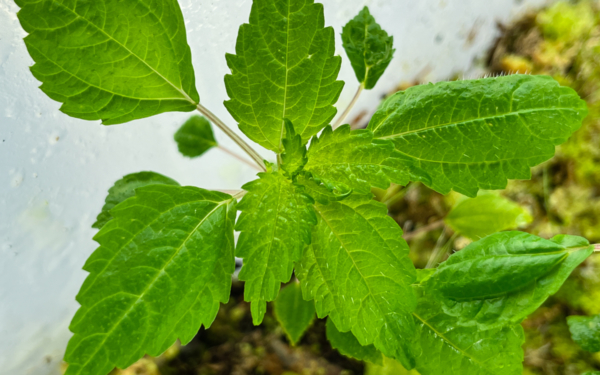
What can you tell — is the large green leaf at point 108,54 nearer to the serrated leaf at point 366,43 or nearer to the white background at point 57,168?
the white background at point 57,168

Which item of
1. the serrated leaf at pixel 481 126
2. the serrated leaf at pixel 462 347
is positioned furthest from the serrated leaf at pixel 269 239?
the serrated leaf at pixel 462 347

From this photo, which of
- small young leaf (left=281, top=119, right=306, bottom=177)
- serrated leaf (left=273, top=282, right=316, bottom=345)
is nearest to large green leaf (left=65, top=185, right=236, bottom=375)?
small young leaf (left=281, top=119, right=306, bottom=177)

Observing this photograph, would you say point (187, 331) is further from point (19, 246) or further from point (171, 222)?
point (19, 246)

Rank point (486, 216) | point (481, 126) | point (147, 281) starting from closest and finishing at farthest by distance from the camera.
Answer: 1. point (147, 281)
2. point (481, 126)
3. point (486, 216)

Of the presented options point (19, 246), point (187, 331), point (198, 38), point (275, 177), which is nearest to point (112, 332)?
point (187, 331)

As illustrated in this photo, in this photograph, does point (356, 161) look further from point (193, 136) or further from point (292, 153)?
point (193, 136)

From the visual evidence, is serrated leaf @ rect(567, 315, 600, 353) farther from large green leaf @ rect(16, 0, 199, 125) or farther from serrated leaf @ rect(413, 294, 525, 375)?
large green leaf @ rect(16, 0, 199, 125)

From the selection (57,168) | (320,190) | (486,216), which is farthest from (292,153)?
(486,216)

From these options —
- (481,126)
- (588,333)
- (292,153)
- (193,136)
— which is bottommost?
(588,333)
